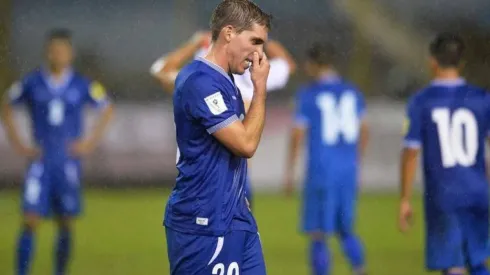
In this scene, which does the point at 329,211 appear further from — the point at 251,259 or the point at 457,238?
the point at 251,259

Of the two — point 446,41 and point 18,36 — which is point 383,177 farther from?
point 446,41

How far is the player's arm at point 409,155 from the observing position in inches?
295

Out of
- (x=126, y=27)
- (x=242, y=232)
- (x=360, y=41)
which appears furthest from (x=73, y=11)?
(x=242, y=232)

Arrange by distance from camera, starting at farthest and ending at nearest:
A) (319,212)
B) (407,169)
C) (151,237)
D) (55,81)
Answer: (151,237) → (319,212) → (55,81) → (407,169)

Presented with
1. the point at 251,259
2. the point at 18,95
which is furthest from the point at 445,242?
the point at 18,95

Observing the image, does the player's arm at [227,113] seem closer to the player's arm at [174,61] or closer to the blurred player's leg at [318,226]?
the player's arm at [174,61]

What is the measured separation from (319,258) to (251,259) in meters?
4.58

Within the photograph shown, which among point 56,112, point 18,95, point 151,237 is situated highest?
point 18,95

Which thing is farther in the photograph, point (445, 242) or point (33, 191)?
point (33, 191)

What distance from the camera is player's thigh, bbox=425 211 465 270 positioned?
746cm

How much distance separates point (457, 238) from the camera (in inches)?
294

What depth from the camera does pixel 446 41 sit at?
7.35m

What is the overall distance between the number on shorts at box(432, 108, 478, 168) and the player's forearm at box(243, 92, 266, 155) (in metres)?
2.20

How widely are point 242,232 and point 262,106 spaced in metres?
0.58
